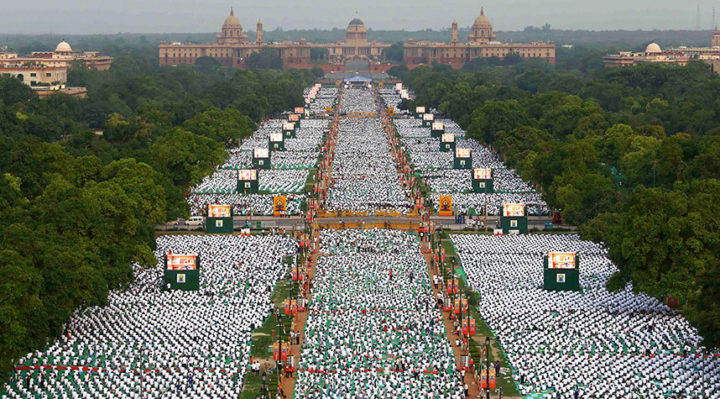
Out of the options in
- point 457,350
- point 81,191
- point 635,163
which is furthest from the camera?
point 635,163

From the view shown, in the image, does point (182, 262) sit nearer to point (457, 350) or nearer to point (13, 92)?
point (457, 350)

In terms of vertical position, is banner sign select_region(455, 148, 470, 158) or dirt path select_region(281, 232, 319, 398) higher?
banner sign select_region(455, 148, 470, 158)

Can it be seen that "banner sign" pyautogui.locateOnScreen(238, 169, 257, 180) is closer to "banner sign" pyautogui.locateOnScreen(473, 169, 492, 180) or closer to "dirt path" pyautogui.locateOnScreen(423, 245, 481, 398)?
"banner sign" pyautogui.locateOnScreen(473, 169, 492, 180)

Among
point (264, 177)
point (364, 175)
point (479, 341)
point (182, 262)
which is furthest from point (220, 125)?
point (479, 341)

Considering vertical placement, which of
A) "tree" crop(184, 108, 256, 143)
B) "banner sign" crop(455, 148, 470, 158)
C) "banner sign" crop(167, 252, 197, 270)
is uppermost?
"tree" crop(184, 108, 256, 143)

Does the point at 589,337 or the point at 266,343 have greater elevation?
the point at 589,337

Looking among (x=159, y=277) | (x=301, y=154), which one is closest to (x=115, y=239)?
(x=159, y=277)

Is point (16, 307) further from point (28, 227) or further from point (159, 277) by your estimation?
point (159, 277)

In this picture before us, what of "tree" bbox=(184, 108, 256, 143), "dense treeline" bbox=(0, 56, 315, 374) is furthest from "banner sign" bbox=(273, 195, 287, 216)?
Result: "tree" bbox=(184, 108, 256, 143)
